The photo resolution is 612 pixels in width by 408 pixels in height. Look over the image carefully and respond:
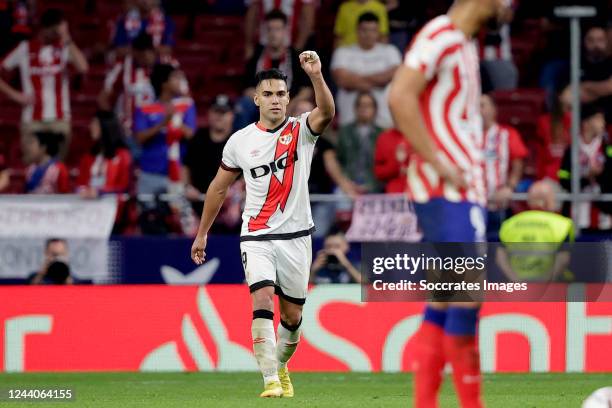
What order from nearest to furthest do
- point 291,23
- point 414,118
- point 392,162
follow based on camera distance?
point 414,118 < point 392,162 < point 291,23

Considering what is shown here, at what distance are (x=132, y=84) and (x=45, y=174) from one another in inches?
58.9

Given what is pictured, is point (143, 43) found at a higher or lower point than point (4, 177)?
higher

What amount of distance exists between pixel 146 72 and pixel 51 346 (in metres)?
3.75

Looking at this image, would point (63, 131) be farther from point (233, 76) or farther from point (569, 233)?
point (569, 233)

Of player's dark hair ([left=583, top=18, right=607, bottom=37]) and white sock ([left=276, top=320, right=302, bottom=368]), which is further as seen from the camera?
player's dark hair ([left=583, top=18, right=607, bottom=37])

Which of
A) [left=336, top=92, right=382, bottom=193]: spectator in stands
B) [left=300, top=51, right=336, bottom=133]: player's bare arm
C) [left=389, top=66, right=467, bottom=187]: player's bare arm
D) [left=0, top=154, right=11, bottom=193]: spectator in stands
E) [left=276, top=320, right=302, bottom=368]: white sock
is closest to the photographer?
[left=389, top=66, right=467, bottom=187]: player's bare arm

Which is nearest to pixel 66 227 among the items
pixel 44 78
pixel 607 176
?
pixel 44 78

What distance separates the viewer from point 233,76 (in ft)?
56.9

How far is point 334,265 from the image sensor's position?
13.0 metres

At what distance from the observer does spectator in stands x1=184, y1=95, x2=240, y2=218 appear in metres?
13.9

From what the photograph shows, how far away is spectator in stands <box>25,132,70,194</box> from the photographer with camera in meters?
1.16

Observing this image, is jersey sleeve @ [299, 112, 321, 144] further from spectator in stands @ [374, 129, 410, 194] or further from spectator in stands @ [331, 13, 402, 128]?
spectator in stands @ [331, 13, 402, 128]

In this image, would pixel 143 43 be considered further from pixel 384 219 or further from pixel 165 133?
pixel 384 219

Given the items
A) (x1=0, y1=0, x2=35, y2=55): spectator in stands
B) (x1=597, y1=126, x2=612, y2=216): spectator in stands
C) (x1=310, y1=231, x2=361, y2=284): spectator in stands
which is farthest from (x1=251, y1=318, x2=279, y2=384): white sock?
(x1=0, y1=0, x2=35, y2=55): spectator in stands
